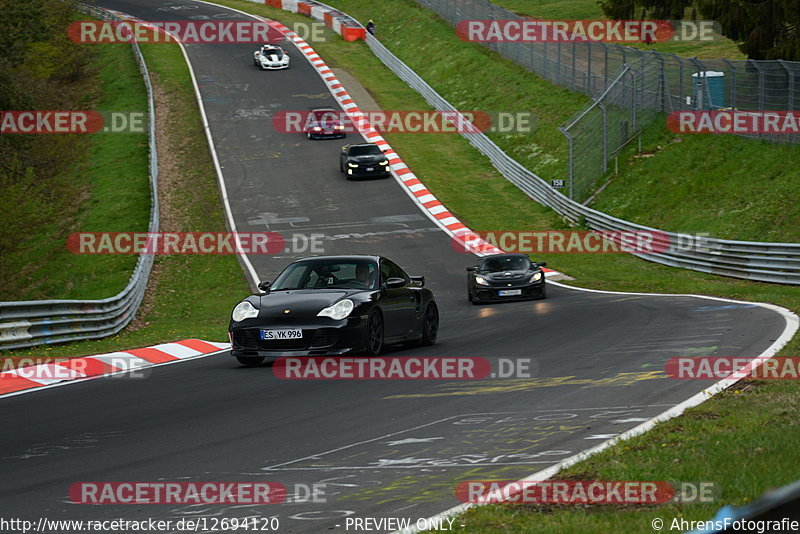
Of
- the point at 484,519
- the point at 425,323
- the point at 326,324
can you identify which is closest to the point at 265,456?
the point at 484,519

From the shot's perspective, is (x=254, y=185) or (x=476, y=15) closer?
(x=254, y=185)

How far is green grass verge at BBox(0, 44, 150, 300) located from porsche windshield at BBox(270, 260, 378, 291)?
53.2 feet

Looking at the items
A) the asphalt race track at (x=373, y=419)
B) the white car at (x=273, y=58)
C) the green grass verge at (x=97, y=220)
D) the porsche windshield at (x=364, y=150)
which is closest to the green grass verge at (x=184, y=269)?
the green grass verge at (x=97, y=220)

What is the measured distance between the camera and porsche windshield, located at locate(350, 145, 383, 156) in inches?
1706

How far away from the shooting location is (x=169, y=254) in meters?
33.8

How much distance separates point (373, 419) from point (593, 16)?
63936mm

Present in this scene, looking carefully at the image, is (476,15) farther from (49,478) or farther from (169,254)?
(49,478)

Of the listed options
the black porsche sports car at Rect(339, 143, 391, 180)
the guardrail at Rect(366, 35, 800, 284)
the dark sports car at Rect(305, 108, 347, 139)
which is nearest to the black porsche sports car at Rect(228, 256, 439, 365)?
the guardrail at Rect(366, 35, 800, 284)

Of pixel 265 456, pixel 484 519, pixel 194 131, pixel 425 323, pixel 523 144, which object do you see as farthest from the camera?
pixel 194 131

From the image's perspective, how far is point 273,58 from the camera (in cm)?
6325

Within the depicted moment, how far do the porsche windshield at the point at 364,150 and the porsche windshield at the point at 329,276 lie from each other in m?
28.7

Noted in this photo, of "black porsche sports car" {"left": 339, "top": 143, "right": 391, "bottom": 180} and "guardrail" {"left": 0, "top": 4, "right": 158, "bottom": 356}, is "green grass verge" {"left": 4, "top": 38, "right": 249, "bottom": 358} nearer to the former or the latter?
"guardrail" {"left": 0, "top": 4, "right": 158, "bottom": 356}

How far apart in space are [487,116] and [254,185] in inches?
572

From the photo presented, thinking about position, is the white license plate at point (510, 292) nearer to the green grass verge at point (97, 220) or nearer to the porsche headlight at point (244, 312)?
the green grass verge at point (97, 220)
